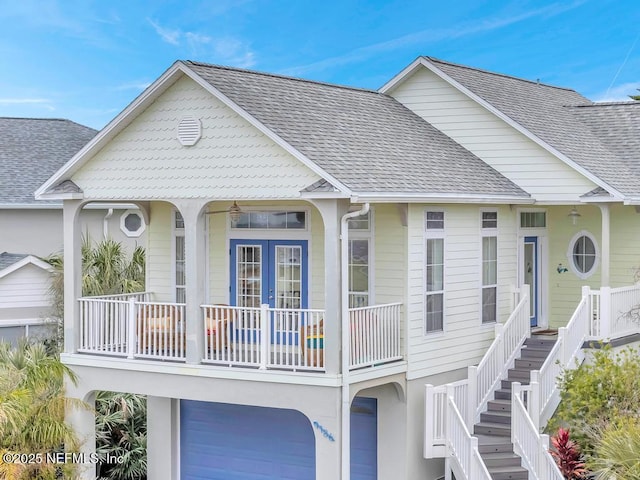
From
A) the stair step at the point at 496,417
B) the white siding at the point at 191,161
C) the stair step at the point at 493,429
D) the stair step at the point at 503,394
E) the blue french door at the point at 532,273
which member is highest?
the white siding at the point at 191,161

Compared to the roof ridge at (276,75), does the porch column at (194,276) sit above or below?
below

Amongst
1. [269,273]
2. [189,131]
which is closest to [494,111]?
[269,273]

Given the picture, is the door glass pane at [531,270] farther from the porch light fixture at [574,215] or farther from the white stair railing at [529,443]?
the white stair railing at [529,443]

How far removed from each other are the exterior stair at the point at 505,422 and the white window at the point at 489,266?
3.33 ft

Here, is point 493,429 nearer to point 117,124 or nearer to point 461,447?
point 461,447

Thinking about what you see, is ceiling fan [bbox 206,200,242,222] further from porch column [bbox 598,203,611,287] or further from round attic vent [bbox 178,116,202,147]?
porch column [bbox 598,203,611,287]

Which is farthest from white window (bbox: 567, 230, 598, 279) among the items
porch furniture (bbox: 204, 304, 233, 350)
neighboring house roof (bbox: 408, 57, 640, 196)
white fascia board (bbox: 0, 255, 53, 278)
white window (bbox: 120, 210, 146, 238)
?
white window (bbox: 120, 210, 146, 238)

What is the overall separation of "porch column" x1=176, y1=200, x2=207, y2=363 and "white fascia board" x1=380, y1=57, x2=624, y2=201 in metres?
6.42

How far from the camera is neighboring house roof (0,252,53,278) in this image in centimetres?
2616

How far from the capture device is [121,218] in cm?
3144

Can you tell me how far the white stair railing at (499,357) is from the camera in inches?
747

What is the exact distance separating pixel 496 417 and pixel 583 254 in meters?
4.80

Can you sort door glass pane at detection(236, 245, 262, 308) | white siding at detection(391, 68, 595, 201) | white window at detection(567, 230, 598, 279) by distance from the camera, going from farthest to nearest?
white window at detection(567, 230, 598, 279), white siding at detection(391, 68, 595, 201), door glass pane at detection(236, 245, 262, 308)

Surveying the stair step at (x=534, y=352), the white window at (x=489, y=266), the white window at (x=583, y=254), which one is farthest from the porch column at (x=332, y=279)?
the white window at (x=583, y=254)
